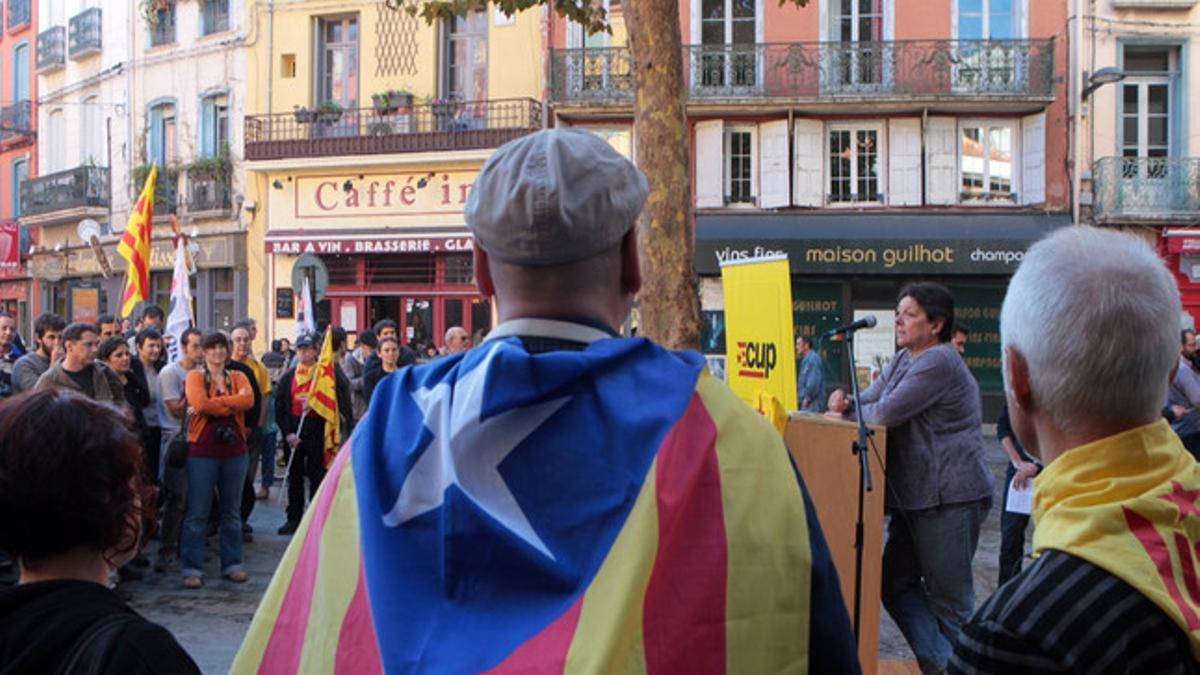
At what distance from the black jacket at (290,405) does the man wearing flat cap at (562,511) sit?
329 inches

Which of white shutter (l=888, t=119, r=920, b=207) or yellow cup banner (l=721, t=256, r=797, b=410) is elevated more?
white shutter (l=888, t=119, r=920, b=207)

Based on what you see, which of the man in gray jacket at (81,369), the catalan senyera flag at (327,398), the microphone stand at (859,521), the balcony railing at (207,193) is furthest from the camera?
the balcony railing at (207,193)

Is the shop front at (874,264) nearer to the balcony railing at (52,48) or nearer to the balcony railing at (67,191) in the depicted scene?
the balcony railing at (67,191)

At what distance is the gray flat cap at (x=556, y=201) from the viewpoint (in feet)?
4.77

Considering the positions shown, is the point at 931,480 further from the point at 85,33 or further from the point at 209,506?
the point at 85,33

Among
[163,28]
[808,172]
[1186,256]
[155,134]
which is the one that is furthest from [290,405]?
[163,28]

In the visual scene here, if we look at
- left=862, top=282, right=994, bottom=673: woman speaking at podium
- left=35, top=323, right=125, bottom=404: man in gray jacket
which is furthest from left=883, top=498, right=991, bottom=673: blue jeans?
left=35, top=323, right=125, bottom=404: man in gray jacket

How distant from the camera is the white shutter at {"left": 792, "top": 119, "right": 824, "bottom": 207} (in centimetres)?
2156

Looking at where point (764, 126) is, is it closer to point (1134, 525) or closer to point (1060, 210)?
point (1060, 210)

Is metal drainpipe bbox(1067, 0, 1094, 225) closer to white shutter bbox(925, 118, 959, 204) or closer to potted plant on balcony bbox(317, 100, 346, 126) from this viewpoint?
white shutter bbox(925, 118, 959, 204)

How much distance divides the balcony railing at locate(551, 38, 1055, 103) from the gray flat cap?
66.5ft

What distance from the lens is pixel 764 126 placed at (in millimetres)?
21891

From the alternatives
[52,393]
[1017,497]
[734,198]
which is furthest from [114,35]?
[52,393]

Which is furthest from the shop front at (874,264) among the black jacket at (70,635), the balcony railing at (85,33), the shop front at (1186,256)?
the black jacket at (70,635)
